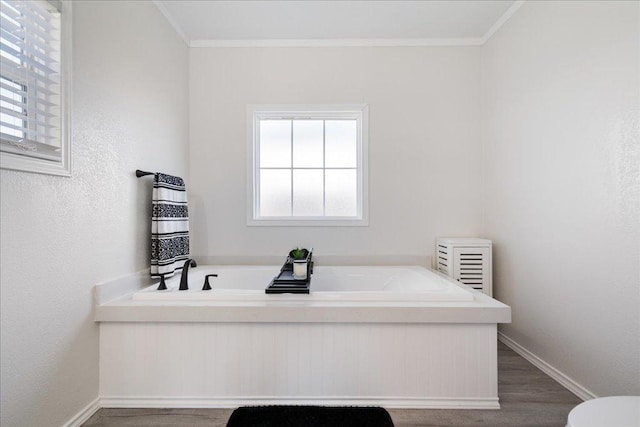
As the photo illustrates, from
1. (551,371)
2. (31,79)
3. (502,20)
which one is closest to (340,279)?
(551,371)

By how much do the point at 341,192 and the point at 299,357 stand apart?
63.5 inches

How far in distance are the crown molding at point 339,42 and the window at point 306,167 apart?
2.05ft

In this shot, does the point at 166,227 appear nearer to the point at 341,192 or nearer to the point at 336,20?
the point at 341,192

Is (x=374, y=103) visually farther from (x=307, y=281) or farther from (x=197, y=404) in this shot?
(x=197, y=404)

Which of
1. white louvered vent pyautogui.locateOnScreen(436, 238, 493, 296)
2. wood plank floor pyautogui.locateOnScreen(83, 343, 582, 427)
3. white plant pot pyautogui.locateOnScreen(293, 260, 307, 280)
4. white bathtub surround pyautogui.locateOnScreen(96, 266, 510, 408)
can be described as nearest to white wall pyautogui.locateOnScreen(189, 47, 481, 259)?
white louvered vent pyautogui.locateOnScreen(436, 238, 493, 296)

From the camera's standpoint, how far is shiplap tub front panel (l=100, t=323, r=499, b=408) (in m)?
1.64

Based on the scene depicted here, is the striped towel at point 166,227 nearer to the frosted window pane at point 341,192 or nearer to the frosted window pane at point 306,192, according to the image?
the frosted window pane at point 306,192

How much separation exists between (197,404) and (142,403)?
0.29 m

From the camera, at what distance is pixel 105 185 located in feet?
5.65

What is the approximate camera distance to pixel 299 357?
1.64 metres

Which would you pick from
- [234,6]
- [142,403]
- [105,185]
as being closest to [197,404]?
[142,403]

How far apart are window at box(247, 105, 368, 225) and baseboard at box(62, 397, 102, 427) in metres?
1.69

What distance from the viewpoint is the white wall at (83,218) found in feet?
4.05

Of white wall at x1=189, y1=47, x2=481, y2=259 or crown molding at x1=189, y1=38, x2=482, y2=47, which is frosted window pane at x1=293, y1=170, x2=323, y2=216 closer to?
white wall at x1=189, y1=47, x2=481, y2=259
